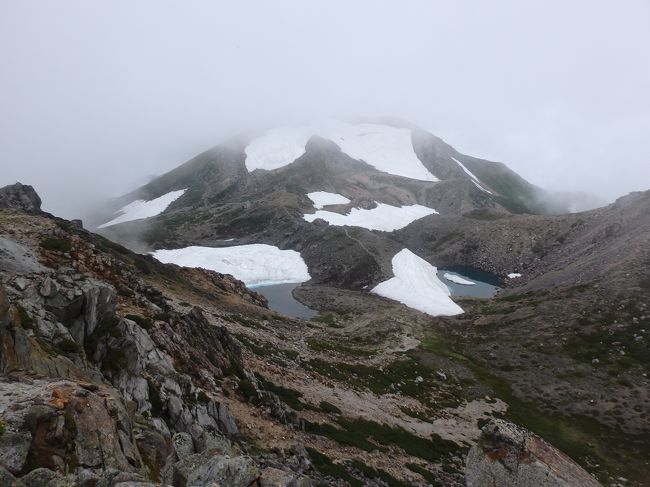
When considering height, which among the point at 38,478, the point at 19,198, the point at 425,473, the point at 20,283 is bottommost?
the point at 425,473

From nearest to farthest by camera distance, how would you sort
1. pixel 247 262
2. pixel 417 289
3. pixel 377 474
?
pixel 377 474 → pixel 417 289 → pixel 247 262

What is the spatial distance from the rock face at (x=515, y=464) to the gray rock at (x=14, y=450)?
20.1m

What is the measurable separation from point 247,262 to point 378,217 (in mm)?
67611

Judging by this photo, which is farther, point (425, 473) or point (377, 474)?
point (425, 473)

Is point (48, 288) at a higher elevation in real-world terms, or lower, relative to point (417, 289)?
higher

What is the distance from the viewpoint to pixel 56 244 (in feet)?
114

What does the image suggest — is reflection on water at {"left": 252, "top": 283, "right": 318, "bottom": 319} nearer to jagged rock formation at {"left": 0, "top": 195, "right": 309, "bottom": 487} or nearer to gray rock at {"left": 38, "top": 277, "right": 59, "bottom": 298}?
jagged rock formation at {"left": 0, "top": 195, "right": 309, "bottom": 487}

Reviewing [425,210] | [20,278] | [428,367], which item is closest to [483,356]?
[428,367]

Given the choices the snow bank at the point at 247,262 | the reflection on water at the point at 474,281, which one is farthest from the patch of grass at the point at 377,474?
the reflection on water at the point at 474,281

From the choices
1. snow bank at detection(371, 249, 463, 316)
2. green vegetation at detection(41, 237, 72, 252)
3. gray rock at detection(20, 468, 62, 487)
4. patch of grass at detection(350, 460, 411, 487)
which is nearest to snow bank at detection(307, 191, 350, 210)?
snow bank at detection(371, 249, 463, 316)

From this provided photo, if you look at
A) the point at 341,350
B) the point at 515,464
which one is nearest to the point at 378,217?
the point at 341,350

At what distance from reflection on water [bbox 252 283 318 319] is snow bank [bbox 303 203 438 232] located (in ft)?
156

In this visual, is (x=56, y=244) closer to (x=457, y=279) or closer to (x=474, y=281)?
(x=457, y=279)

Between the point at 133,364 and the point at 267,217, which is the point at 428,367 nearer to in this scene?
the point at 133,364
